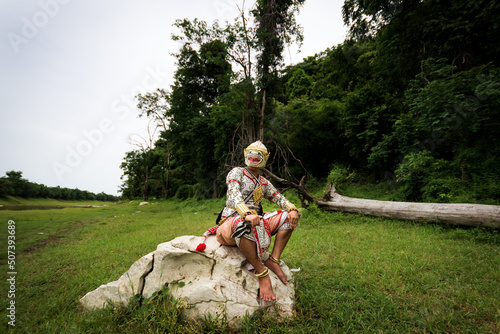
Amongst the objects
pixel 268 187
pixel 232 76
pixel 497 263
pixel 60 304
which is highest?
pixel 232 76

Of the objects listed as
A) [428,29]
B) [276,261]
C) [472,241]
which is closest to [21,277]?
[276,261]

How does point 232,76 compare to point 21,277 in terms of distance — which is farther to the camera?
point 232,76

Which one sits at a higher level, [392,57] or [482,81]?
[392,57]

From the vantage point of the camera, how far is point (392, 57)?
869 cm

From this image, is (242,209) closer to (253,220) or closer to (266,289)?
(253,220)

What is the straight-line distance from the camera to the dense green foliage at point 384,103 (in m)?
5.84

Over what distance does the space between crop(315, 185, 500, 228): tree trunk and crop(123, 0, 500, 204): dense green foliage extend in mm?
820

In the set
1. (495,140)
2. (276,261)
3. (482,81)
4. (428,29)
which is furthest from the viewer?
(428,29)

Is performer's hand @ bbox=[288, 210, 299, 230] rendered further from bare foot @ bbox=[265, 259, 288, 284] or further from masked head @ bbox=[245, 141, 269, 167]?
masked head @ bbox=[245, 141, 269, 167]

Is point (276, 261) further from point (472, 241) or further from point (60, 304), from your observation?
point (472, 241)

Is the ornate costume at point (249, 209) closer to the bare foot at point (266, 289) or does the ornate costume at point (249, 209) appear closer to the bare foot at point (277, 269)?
the bare foot at point (277, 269)

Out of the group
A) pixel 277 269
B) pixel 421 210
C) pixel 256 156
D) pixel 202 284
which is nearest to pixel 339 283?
pixel 277 269

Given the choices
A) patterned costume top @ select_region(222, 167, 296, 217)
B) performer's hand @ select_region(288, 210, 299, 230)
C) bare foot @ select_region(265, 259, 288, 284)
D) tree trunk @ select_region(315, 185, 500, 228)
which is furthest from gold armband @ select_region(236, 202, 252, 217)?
tree trunk @ select_region(315, 185, 500, 228)

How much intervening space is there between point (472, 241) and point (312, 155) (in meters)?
9.41
